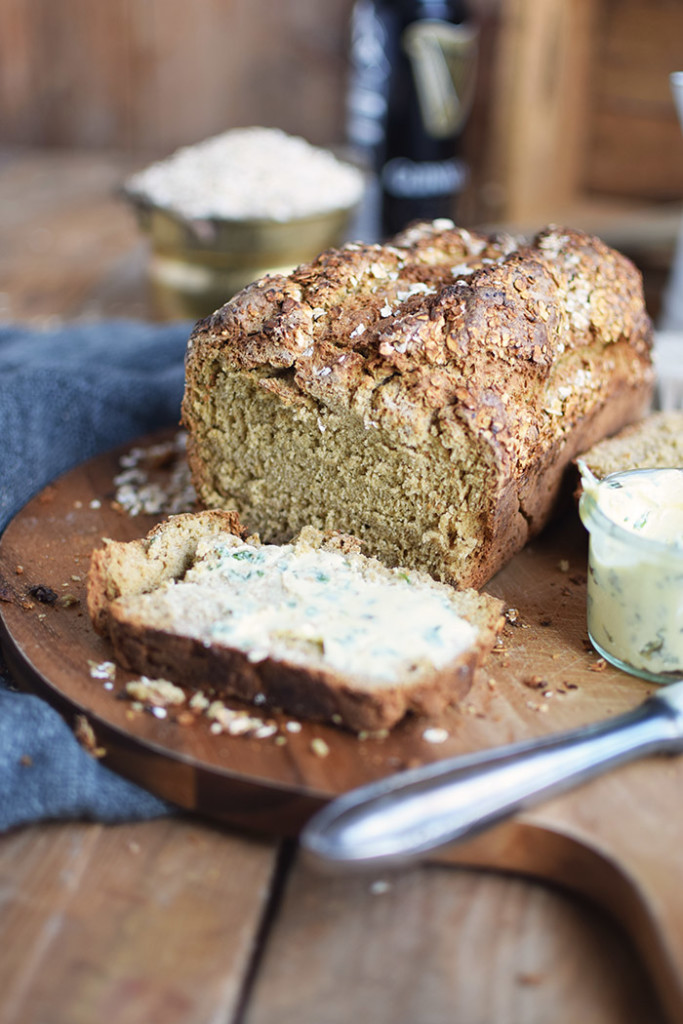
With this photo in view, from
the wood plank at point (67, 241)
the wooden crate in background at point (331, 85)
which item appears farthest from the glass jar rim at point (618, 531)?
the wooden crate in background at point (331, 85)

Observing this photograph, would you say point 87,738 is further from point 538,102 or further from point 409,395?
point 538,102

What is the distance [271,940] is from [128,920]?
277 mm

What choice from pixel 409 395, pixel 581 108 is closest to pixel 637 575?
pixel 409 395

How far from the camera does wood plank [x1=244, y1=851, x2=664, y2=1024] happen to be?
5.92 ft

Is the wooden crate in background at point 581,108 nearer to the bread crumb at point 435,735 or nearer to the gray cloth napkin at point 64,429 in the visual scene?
the gray cloth napkin at point 64,429

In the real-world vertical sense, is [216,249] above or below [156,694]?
above

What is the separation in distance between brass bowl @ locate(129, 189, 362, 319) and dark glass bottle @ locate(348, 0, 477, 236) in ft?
3.18

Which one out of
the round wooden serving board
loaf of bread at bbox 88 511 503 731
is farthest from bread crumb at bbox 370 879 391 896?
loaf of bread at bbox 88 511 503 731

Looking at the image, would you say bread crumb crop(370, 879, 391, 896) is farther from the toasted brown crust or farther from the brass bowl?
the brass bowl

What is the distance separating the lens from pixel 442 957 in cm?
188

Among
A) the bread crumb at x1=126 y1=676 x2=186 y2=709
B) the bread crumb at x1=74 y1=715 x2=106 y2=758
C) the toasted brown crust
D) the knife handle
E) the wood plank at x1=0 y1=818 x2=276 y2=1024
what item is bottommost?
the wood plank at x1=0 y1=818 x2=276 y2=1024

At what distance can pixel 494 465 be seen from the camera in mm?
2637

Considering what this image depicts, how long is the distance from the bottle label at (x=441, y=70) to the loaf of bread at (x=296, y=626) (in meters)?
3.63

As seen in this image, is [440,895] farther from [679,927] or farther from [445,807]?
[679,927]
